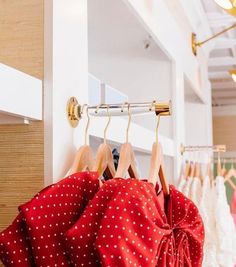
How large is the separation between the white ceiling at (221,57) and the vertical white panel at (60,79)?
6.56 ft

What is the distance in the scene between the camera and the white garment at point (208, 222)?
159 centimetres

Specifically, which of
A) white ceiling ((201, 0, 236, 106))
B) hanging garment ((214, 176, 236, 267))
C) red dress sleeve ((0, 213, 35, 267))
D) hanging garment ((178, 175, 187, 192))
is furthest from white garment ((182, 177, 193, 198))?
white ceiling ((201, 0, 236, 106))

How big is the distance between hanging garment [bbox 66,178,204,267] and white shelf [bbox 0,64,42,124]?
0.56 ft

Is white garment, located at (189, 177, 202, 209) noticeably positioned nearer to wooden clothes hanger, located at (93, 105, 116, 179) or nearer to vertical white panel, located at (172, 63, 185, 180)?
vertical white panel, located at (172, 63, 185, 180)

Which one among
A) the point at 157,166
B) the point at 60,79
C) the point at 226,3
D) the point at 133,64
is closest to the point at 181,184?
the point at 133,64

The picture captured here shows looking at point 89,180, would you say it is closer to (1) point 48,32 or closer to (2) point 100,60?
(1) point 48,32

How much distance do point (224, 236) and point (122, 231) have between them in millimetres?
1010

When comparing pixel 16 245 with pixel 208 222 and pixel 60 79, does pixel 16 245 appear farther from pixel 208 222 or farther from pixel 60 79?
pixel 208 222

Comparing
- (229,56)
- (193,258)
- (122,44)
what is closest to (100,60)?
(122,44)

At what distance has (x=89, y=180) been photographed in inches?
31.3

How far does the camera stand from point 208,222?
1.68 metres

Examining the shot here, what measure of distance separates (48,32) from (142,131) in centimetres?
71

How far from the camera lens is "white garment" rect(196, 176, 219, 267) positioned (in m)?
1.59

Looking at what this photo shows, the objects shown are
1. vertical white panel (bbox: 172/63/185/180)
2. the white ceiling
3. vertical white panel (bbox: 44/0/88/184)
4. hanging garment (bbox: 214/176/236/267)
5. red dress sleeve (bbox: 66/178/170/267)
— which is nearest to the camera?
red dress sleeve (bbox: 66/178/170/267)
